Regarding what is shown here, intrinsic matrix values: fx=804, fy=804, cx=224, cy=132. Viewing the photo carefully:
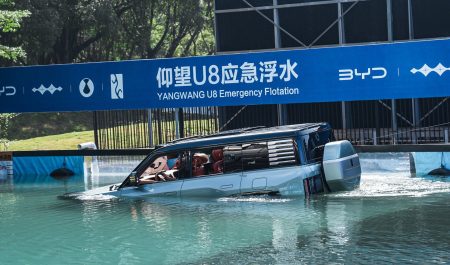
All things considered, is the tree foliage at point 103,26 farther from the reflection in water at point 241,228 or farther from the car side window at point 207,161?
the car side window at point 207,161

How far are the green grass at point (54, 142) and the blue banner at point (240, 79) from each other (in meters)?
9.29

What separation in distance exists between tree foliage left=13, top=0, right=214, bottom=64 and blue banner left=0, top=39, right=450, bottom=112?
1656 cm

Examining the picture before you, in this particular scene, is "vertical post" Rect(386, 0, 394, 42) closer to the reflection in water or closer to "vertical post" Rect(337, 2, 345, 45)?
"vertical post" Rect(337, 2, 345, 45)

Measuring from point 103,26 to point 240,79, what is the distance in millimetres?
24615

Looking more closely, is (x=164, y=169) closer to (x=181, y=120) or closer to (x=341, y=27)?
(x=181, y=120)

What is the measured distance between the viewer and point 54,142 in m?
34.0

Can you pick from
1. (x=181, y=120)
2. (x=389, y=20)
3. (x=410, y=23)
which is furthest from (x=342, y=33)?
(x=181, y=120)

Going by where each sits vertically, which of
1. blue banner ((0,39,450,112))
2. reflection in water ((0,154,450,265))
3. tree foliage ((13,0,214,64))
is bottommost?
reflection in water ((0,154,450,265))

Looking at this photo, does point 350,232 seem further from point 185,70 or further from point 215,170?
point 185,70

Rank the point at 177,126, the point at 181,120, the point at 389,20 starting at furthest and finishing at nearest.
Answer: the point at 389,20 → the point at 177,126 → the point at 181,120

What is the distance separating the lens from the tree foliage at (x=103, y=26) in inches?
1574

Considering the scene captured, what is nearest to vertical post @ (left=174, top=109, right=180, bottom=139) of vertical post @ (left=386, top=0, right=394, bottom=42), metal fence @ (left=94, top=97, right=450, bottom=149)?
metal fence @ (left=94, top=97, right=450, bottom=149)

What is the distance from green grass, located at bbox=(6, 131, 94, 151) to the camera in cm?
3269

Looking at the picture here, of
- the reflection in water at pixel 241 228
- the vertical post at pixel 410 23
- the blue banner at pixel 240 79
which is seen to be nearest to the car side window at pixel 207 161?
the reflection in water at pixel 241 228
